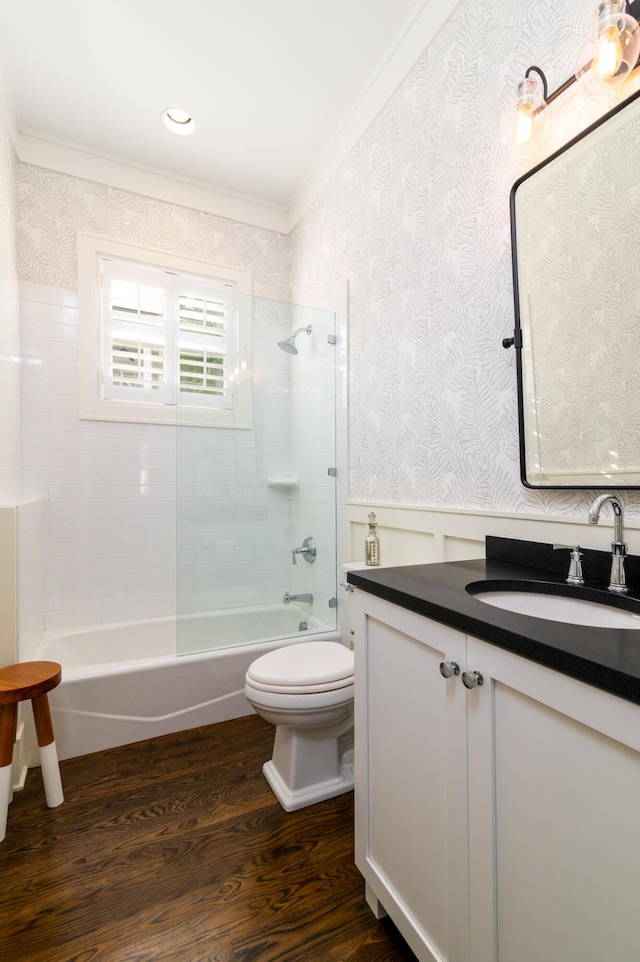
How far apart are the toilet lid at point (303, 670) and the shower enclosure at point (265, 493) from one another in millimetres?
626

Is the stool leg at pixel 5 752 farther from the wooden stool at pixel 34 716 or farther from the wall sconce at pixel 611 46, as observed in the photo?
the wall sconce at pixel 611 46

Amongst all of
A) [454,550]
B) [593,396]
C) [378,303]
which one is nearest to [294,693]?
[454,550]

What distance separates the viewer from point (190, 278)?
2680 mm

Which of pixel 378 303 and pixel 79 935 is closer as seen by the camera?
pixel 79 935

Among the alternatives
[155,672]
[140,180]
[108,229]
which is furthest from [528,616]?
[140,180]

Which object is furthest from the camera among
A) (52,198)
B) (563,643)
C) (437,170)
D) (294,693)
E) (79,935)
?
(52,198)

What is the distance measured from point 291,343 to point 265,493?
84cm

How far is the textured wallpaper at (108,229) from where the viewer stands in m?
2.29

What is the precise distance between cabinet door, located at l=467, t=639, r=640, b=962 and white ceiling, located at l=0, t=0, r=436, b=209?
7.06 feet

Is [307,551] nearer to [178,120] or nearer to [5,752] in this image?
[5,752]

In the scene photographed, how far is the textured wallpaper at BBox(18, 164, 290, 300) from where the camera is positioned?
229 cm

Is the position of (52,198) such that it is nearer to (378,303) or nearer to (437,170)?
(378,303)

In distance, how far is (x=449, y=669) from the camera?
0.77m

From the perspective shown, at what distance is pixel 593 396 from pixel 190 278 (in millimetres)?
2408
